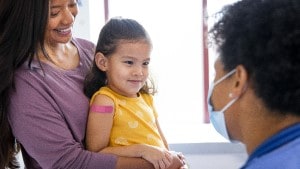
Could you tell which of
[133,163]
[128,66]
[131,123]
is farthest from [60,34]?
[133,163]

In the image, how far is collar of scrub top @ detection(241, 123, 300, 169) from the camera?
3.00 feet

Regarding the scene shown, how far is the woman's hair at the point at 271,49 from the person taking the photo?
3.00 feet

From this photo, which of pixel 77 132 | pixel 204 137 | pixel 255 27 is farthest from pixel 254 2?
pixel 204 137

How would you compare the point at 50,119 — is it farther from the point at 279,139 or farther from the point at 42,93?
the point at 279,139

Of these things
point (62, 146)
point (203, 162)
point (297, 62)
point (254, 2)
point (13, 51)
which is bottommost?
point (203, 162)

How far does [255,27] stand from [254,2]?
0.28 ft

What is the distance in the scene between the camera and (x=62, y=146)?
1.54m

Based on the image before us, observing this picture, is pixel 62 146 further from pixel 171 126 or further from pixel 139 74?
pixel 171 126

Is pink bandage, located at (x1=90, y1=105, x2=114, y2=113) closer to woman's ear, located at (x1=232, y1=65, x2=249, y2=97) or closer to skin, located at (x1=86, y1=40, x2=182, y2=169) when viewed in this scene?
skin, located at (x1=86, y1=40, x2=182, y2=169)

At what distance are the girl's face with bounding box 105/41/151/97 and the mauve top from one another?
7.0 inches

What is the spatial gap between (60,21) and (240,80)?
2.71 feet

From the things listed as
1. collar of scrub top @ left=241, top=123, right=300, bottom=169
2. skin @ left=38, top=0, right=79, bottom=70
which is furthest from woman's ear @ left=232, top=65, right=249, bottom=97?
skin @ left=38, top=0, right=79, bottom=70

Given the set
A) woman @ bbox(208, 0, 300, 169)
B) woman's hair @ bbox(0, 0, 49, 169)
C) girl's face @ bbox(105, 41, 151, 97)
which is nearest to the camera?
woman @ bbox(208, 0, 300, 169)

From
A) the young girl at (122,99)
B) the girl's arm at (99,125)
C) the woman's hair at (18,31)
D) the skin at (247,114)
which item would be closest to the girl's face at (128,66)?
the young girl at (122,99)
